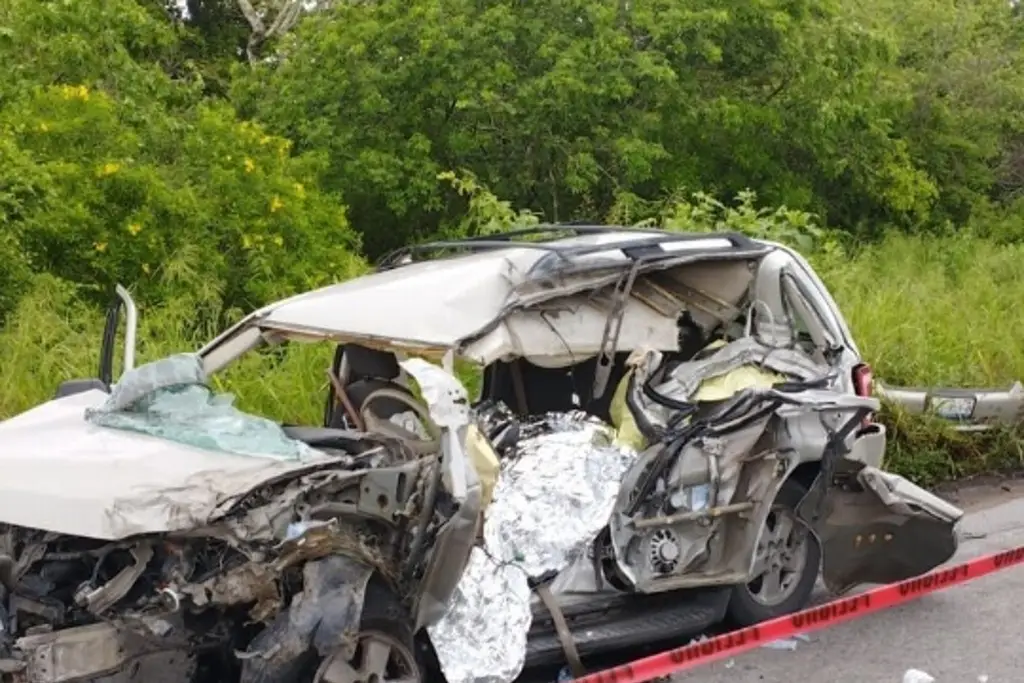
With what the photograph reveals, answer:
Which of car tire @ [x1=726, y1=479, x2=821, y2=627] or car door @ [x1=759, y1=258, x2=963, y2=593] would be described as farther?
car door @ [x1=759, y1=258, x2=963, y2=593]

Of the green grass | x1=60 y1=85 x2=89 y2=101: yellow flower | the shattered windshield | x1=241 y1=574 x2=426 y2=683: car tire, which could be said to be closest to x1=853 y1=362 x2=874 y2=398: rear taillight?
x1=241 y1=574 x2=426 y2=683: car tire

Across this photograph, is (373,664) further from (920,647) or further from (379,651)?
(920,647)

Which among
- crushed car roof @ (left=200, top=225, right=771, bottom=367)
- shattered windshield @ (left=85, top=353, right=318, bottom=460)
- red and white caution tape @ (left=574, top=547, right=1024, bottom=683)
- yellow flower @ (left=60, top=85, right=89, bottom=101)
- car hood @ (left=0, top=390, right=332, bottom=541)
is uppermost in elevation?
yellow flower @ (left=60, top=85, right=89, bottom=101)

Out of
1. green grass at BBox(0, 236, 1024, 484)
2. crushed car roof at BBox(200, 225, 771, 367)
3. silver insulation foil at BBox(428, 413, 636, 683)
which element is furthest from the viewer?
green grass at BBox(0, 236, 1024, 484)

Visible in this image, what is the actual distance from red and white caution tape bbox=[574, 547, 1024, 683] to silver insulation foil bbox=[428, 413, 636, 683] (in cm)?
32

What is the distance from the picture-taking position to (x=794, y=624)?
196 inches

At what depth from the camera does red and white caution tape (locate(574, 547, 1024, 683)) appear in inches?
175

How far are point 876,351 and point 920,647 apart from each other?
456 cm

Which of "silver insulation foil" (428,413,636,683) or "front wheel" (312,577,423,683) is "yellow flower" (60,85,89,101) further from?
"front wheel" (312,577,423,683)

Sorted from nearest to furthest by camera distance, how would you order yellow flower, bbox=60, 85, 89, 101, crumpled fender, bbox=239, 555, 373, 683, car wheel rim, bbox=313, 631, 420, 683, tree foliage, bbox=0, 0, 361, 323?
crumpled fender, bbox=239, 555, 373, 683 → car wheel rim, bbox=313, 631, 420, 683 → tree foliage, bbox=0, 0, 361, 323 → yellow flower, bbox=60, 85, 89, 101

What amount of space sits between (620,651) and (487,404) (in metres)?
1.32

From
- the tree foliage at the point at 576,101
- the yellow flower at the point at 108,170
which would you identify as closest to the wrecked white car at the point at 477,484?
the yellow flower at the point at 108,170

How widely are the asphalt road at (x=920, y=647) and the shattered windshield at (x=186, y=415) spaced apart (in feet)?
6.12

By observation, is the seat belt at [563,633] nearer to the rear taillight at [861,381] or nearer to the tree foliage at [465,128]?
the rear taillight at [861,381]
